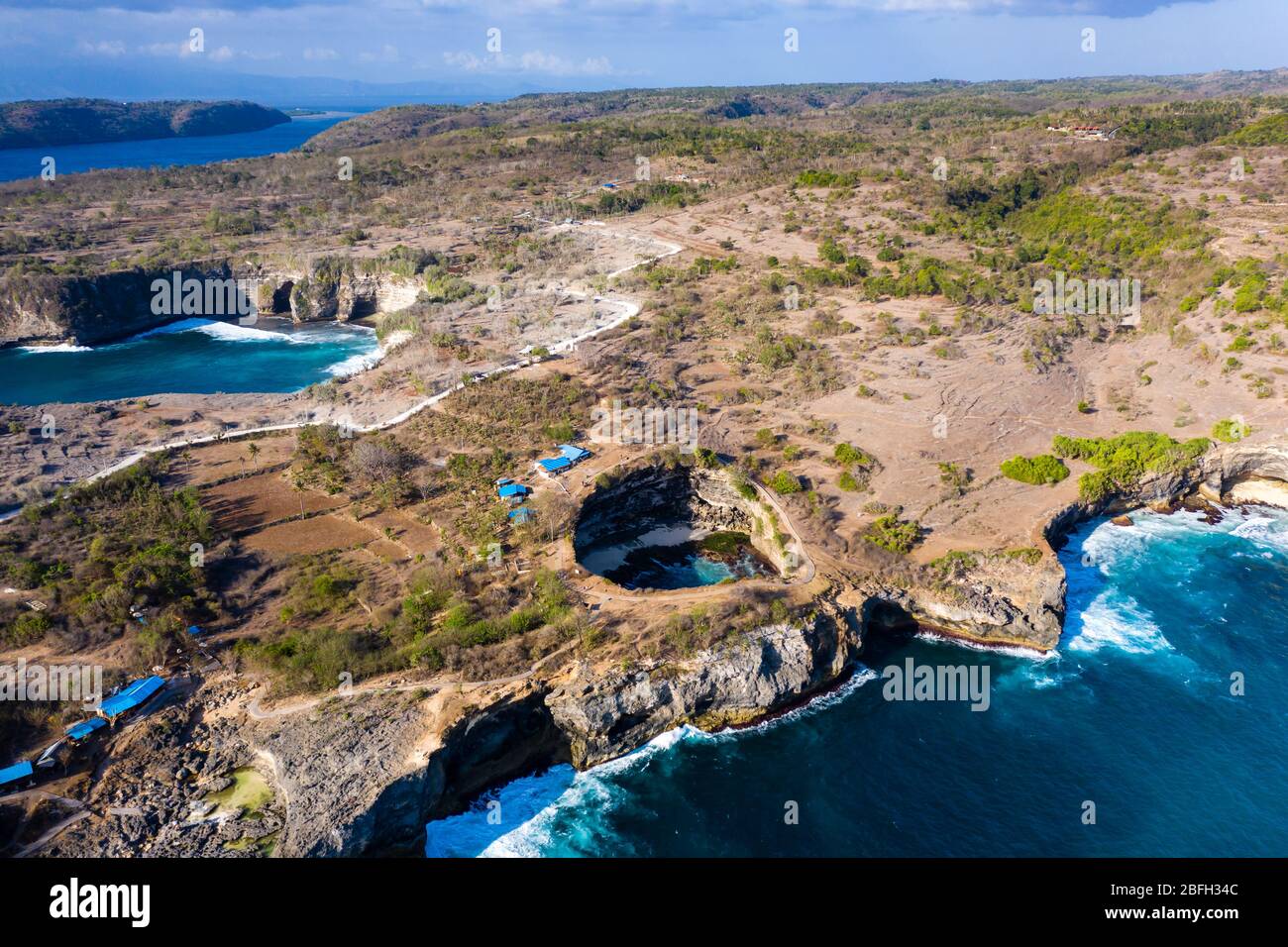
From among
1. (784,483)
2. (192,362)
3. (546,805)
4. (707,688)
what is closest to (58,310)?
(192,362)

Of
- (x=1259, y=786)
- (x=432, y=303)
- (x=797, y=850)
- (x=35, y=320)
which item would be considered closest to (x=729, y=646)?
(x=797, y=850)

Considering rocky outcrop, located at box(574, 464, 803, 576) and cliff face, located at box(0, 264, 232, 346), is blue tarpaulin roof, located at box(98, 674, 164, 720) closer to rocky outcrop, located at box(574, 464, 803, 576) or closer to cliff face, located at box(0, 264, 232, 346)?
rocky outcrop, located at box(574, 464, 803, 576)

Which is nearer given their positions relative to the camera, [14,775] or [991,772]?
[14,775]

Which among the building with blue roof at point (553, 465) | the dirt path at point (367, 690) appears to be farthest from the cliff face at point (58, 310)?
the dirt path at point (367, 690)

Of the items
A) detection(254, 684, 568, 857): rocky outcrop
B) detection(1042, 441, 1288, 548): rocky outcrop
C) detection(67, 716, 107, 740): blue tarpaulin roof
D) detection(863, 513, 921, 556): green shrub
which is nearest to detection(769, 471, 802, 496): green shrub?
detection(863, 513, 921, 556): green shrub

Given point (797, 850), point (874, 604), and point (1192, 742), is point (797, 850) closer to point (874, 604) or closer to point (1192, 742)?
point (874, 604)

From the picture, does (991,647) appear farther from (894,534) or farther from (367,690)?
(367,690)

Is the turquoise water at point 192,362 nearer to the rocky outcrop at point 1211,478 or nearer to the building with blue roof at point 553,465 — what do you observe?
the building with blue roof at point 553,465
